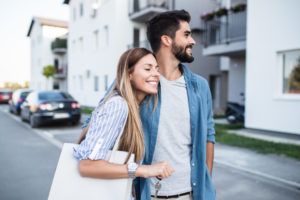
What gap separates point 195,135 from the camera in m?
1.74

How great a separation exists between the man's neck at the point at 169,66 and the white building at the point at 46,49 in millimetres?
33737

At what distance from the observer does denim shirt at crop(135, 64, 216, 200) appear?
1682 millimetres

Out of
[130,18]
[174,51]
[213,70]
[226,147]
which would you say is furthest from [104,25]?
[174,51]

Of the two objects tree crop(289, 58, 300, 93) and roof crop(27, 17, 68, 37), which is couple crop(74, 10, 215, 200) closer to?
tree crop(289, 58, 300, 93)

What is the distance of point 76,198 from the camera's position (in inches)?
53.4

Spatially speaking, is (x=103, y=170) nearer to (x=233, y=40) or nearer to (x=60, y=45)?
(x=233, y=40)

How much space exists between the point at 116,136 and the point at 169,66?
2.50ft

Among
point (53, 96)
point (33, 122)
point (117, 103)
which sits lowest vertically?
point (33, 122)

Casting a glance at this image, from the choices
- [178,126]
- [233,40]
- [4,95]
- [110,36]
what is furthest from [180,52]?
[4,95]

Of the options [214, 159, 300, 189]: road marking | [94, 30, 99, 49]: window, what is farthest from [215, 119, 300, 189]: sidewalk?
[94, 30, 99, 49]: window

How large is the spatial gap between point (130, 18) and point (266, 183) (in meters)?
16.4

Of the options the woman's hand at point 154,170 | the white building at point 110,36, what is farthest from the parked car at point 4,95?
the woman's hand at point 154,170

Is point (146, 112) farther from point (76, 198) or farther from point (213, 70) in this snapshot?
point (213, 70)

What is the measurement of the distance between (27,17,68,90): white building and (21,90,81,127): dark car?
23.3 m
